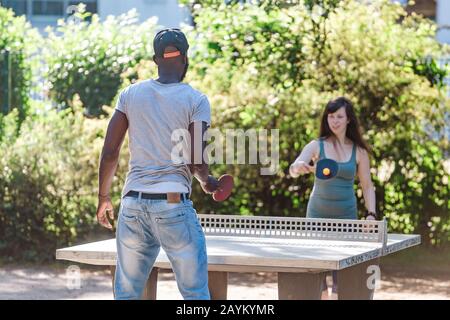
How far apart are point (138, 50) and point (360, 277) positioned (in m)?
8.93

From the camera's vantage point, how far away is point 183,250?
614 centimetres

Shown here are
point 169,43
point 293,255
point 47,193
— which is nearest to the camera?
point 169,43

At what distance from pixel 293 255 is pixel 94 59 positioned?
10594 mm

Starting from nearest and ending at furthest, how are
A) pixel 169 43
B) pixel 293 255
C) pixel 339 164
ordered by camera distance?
pixel 169 43, pixel 293 255, pixel 339 164

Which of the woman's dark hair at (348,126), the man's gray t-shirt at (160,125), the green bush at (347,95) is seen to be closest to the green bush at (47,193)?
the green bush at (347,95)

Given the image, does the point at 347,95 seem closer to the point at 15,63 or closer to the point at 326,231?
the point at 326,231

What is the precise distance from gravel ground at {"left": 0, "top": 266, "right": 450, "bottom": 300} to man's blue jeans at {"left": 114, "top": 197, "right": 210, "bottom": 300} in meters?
4.40

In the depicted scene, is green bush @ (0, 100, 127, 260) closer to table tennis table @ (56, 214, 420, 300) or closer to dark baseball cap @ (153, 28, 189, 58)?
table tennis table @ (56, 214, 420, 300)

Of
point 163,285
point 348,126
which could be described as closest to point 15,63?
point 163,285

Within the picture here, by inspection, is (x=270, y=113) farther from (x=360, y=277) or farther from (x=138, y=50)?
(x=360, y=277)

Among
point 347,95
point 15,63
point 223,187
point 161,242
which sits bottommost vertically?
point 161,242

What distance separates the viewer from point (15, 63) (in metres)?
17.0

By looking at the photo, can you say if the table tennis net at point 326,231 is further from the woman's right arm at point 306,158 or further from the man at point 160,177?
the man at point 160,177
